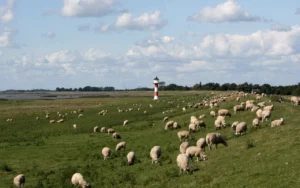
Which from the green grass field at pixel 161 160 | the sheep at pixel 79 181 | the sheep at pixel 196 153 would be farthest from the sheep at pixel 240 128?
the sheep at pixel 79 181

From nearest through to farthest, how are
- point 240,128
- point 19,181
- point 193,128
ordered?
point 19,181
point 240,128
point 193,128

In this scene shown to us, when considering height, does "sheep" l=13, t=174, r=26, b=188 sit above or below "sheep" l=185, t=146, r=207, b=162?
below

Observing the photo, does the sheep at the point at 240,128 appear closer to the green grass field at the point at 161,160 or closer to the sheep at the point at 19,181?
the green grass field at the point at 161,160

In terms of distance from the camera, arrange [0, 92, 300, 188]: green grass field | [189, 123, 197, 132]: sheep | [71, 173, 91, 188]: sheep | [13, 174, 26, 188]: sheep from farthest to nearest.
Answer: [189, 123, 197, 132]: sheep
[13, 174, 26, 188]: sheep
[71, 173, 91, 188]: sheep
[0, 92, 300, 188]: green grass field

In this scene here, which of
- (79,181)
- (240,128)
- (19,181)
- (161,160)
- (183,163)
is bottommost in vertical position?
(19,181)

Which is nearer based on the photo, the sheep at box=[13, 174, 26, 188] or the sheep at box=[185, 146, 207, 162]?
the sheep at box=[13, 174, 26, 188]

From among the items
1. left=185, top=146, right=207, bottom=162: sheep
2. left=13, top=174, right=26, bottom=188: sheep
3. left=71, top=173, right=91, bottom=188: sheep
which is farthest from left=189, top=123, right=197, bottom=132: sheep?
left=13, top=174, right=26, bottom=188: sheep

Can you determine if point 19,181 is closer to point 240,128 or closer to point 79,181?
point 79,181

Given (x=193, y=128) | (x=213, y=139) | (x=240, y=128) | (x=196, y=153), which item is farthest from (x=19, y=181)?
(x=193, y=128)

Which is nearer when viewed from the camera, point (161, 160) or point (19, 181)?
point (19, 181)

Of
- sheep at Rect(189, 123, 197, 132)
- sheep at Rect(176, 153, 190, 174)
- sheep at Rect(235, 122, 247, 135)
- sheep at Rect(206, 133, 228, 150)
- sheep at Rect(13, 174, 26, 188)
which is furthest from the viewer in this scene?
sheep at Rect(189, 123, 197, 132)

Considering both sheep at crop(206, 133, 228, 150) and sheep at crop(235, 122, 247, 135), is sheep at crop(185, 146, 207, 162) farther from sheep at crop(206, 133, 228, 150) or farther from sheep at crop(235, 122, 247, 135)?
sheep at crop(235, 122, 247, 135)

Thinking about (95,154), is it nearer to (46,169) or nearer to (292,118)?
(46,169)

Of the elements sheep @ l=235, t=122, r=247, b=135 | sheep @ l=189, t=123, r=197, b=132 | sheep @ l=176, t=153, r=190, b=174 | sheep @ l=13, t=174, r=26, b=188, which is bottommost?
sheep @ l=13, t=174, r=26, b=188
